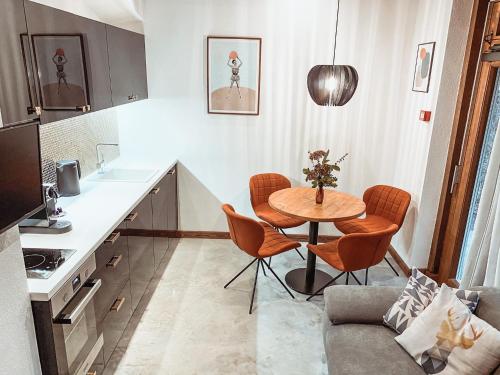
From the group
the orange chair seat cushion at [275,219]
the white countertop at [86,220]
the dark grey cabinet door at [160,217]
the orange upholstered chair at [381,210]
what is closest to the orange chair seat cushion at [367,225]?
the orange upholstered chair at [381,210]

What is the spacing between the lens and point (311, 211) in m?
3.20

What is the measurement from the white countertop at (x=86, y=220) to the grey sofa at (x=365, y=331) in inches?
56.4

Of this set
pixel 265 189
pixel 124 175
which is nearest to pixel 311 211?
pixel 265 189

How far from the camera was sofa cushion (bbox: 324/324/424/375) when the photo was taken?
1.93m

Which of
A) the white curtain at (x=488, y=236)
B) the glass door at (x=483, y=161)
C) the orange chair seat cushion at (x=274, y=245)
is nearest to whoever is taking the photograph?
the white curtain at (x=488, y=236)

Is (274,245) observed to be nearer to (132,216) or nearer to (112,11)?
(132,216)

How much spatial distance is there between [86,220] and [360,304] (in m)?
1.80

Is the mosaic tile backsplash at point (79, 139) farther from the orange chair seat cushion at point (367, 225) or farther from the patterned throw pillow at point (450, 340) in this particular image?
the patterned throw pillow at point (450, 340)

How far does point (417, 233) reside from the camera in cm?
359

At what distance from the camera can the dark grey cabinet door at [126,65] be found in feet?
9.96

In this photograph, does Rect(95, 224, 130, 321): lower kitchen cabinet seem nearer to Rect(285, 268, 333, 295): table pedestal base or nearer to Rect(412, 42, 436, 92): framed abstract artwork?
Rect(285, 268, 333, 295): table pedestal base

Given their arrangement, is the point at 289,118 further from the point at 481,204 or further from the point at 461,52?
the point at 481,204

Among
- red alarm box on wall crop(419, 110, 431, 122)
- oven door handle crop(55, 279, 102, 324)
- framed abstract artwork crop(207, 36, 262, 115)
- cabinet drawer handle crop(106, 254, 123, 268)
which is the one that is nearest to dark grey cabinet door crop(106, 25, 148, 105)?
framed abstract artwork crop(207, 36, 262, 115)

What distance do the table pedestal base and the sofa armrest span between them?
1.08 metres
